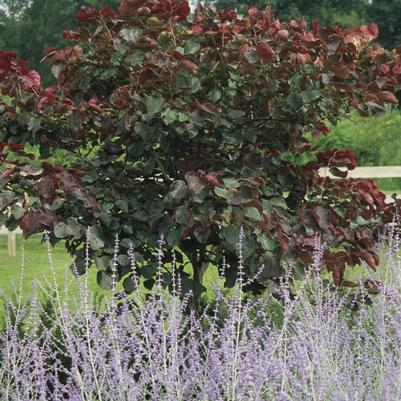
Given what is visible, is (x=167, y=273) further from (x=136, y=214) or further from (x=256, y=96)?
(x=256, y=96)

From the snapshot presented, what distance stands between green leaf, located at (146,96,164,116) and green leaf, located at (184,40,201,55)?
0.25 metres

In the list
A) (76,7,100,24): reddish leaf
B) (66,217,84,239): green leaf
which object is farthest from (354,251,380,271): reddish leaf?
(76,7,100,24): reddish leaf

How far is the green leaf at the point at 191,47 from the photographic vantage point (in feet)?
12.4

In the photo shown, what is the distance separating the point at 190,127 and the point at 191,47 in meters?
0.37

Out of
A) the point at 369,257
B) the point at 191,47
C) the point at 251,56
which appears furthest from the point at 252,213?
the point at 369,257

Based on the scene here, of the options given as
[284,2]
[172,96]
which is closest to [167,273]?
[172,96]

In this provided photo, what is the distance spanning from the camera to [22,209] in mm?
3926

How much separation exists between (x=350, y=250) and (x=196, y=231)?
1.18 meters

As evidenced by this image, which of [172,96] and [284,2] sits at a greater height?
[284,2]

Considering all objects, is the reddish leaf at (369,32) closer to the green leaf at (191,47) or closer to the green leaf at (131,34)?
the green leaf at (191,47)

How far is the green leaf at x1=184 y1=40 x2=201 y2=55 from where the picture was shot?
3766 mm

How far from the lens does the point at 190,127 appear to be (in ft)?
12.3

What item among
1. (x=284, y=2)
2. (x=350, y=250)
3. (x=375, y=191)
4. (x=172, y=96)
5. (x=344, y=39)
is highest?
(x=284, y=2)

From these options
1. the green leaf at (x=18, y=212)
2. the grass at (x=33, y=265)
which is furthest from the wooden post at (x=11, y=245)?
the green leaf at (x=18, y=212)
